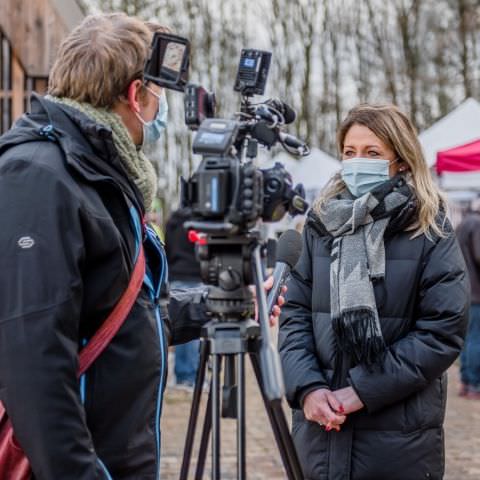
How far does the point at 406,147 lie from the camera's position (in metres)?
3.50

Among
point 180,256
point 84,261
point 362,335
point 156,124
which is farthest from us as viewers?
point 180,256

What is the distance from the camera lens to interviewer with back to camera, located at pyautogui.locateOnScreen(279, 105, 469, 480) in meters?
3.27

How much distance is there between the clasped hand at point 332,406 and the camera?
328 cm

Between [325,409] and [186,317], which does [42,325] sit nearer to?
[186,317]

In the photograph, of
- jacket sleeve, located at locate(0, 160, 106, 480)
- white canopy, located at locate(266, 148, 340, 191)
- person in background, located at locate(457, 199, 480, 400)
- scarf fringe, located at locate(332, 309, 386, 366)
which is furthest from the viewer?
white canopy, located at locate(266, 148, 340, 191)

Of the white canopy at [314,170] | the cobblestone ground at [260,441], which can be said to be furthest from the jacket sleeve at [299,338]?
the white canopy at [314,170]

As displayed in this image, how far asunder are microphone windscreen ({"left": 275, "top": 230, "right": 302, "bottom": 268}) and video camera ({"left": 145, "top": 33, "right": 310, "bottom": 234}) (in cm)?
35

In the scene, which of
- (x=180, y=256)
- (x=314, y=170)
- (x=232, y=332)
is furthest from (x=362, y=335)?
(x=314, y=170)

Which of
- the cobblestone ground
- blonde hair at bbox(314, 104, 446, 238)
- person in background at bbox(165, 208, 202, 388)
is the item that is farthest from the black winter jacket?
person in background at bbox(165, 208, 202, 388)

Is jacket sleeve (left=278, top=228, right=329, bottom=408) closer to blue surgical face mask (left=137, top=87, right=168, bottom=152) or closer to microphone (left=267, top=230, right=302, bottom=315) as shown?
microphone (left=267, top=230, right=302, bottom=315)

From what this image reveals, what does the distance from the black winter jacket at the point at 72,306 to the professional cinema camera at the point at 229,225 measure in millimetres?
164

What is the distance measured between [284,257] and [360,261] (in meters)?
0.47

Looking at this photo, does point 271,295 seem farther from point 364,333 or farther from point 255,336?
point 364,333

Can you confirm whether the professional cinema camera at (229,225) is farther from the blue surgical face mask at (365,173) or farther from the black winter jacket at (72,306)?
the blue surgical face mask at (365,173)
